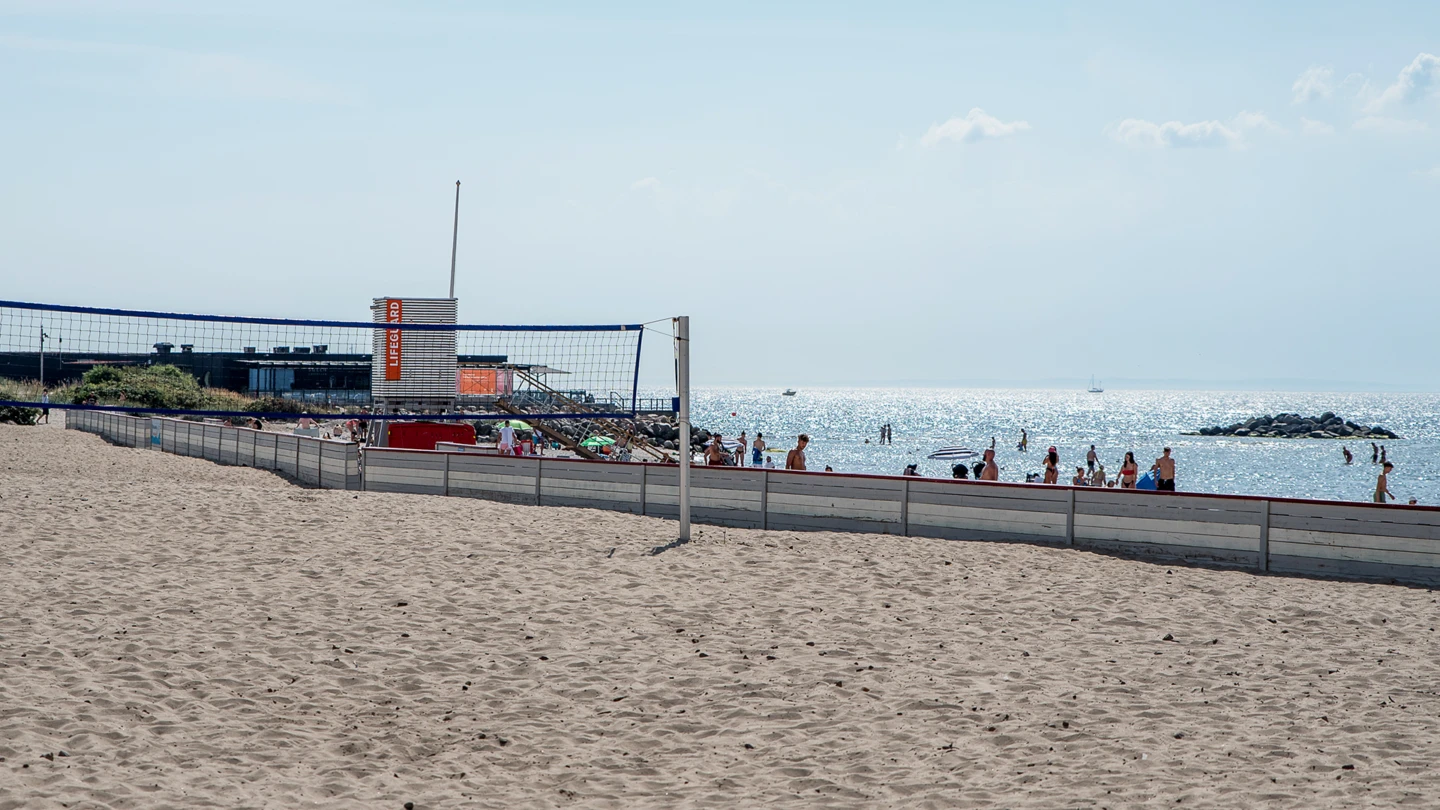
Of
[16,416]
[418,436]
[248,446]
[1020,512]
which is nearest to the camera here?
[1020,512]

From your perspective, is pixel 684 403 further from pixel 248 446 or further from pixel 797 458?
pixel 248 446

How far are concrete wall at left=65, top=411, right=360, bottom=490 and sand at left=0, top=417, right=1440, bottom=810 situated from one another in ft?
20.1

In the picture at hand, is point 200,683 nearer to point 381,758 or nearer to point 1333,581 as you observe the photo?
point 381,758

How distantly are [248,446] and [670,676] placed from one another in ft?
54.9

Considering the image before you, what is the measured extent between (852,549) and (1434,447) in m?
96.5

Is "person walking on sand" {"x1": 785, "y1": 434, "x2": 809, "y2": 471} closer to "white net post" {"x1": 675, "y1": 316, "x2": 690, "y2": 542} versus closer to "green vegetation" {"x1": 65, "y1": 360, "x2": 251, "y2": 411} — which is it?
"white net post" {"x1": 675, "y1": 316, "x2": 690, "y2": 542}

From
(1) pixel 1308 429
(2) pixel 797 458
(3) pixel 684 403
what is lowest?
(2) pixel 797 458

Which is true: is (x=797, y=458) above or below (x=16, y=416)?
above

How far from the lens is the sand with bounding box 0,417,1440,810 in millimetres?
5027

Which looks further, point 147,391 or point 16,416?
point 147,391

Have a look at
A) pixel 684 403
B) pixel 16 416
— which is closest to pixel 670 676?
pixel 684 403

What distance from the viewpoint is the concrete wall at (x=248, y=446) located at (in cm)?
1655

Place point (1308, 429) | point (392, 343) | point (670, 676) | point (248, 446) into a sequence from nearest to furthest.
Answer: point (670, 676) → point (392, 343) → point (248, 446) → point (1308, 429)

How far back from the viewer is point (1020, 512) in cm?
1147
